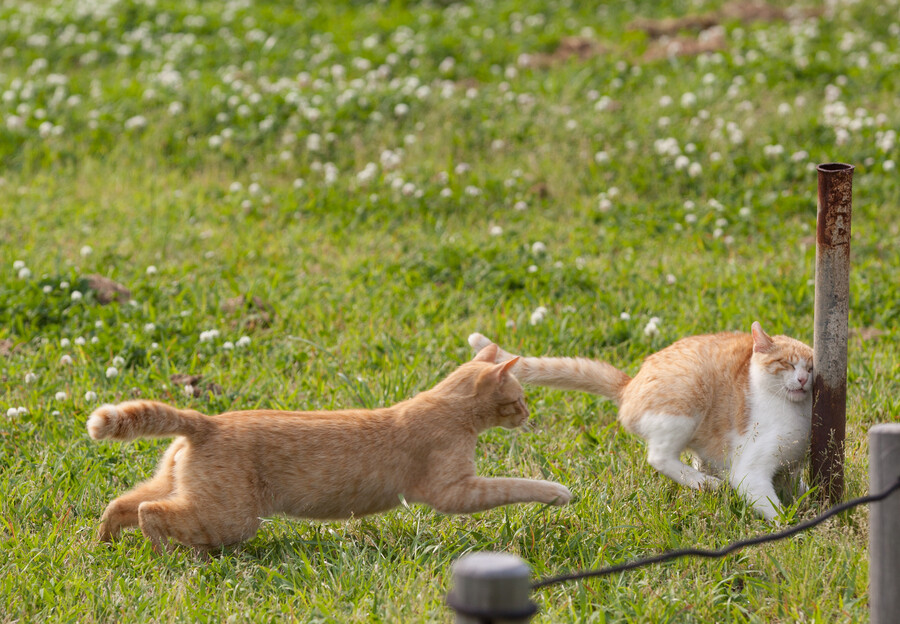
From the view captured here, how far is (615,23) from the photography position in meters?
13.2

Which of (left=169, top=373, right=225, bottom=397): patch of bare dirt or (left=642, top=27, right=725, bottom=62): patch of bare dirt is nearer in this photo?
(left=169, top=373, right=225, bottom=397): patch of bare dirt

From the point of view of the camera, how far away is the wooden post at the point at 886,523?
279 centimetres

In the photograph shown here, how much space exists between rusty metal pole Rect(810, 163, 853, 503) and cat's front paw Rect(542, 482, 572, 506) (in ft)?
3.84

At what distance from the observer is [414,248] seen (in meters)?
7.88

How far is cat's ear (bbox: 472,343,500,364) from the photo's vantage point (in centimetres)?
453

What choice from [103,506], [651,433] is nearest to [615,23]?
[651,433]

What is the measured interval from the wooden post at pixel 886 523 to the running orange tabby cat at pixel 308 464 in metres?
1.43

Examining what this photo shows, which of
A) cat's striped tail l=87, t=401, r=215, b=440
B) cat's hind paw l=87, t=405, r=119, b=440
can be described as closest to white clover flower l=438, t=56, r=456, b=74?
cat's striped tail l=87, t=401, r=215, b=440

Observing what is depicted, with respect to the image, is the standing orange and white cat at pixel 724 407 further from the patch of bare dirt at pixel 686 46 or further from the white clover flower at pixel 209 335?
the patch of bare dirt at pixel 686 46

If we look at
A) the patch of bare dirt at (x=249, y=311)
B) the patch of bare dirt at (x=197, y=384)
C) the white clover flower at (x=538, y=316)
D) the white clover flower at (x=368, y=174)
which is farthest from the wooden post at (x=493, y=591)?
the white clover flower at (x=368, y=174)

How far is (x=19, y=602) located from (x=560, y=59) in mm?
9674

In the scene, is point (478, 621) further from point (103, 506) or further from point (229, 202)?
point (229, 202)

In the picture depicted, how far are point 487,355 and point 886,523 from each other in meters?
2.10

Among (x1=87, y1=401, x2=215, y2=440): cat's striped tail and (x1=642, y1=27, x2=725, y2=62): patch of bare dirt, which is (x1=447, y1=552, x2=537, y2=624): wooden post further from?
(x1=642, y1=27, x2=725, y2=62): patch of bare dirt
